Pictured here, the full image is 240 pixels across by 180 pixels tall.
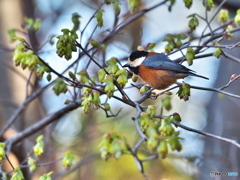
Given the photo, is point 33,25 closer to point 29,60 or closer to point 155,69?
point 155,69

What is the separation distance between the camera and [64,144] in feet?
15.9

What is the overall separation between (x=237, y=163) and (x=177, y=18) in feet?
12.5

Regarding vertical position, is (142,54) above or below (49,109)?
above

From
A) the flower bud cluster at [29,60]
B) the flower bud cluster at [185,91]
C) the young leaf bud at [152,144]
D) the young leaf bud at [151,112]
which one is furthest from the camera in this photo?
the flower bud cluster at [185,91]

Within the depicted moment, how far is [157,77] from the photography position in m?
2.53

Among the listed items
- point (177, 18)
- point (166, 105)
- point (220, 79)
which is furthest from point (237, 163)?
point (177, 18)

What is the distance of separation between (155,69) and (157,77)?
0.07 m

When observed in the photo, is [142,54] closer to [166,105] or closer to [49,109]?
[166,105]

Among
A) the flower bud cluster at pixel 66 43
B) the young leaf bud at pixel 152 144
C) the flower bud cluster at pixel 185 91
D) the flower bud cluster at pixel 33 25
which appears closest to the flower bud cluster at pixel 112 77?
the flower bud cluster at pixel 66 43

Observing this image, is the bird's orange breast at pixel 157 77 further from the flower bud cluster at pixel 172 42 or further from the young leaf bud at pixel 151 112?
the young leaf bud at pixel 151 112

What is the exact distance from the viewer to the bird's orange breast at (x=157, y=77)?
247 cm

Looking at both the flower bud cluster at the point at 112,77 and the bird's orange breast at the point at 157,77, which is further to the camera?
the bird's orange breast at the point at 157,77

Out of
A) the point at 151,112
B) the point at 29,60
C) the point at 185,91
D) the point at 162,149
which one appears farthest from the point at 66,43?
the point at 162,149

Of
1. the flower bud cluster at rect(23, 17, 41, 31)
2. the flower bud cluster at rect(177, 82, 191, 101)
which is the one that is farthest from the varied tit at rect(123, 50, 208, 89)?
the flower bud cluster at rect(23, 17, 41, 31)
